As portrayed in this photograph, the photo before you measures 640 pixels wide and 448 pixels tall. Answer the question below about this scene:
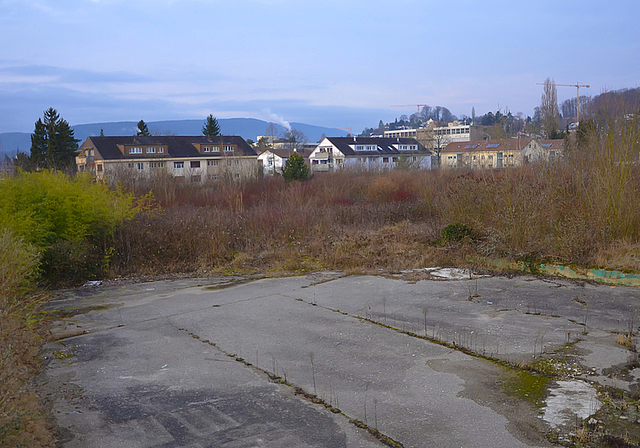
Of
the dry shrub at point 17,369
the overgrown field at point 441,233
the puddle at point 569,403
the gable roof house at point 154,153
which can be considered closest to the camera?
Answer: the dry shrub at point 17,369

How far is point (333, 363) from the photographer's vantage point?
647cm

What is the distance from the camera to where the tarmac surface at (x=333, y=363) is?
478cm

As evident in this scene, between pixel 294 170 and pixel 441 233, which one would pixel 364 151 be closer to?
pixel 294 170

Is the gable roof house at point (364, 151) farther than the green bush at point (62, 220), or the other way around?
the gable roof house at point (364, 151)

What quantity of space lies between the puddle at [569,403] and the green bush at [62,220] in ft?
34.8

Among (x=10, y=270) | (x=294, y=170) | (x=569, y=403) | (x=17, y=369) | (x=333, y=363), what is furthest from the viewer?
(x=294, y=170)

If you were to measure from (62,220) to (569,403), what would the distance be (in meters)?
12.1

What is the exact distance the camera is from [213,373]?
6.28 m

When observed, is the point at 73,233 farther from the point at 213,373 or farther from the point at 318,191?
the point at 318,191


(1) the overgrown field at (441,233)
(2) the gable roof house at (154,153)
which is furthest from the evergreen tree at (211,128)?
(1) the overgrown field at (441,233)

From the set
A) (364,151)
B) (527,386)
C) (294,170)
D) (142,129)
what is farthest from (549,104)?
(527,386)

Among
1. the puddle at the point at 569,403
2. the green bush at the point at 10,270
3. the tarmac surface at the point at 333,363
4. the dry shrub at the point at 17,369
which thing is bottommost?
the tarmac surface at the point at 333,363

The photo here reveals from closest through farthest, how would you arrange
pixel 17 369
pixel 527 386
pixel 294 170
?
pixel 17 369
pixel 527 386
pixel 294 170

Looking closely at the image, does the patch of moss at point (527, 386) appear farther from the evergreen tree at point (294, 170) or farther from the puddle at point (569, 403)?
the evergreen tree at point (294, 170)
